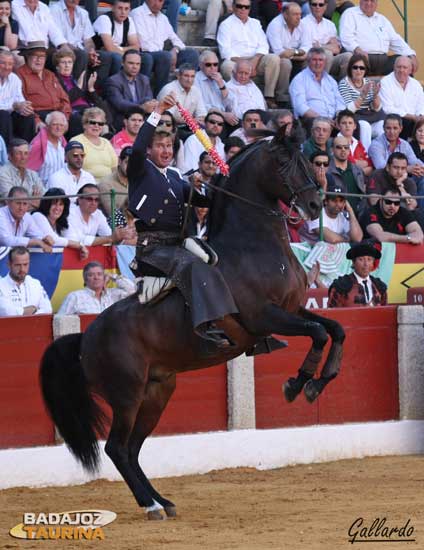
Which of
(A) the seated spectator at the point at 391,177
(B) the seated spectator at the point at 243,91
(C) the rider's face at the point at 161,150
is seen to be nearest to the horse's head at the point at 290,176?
(C) the rider's face at the point at 161,150

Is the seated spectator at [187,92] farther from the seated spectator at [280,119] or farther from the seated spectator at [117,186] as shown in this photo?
the seated spectator at [117,186]

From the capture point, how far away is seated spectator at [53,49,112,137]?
1278cm

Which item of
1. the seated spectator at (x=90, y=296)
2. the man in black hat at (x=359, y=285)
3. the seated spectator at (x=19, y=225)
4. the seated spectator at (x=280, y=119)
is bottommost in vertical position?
the man in black hat at (x=359, y=285)

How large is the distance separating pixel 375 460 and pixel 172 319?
10.3ft

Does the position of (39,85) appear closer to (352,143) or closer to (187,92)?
(187,92)

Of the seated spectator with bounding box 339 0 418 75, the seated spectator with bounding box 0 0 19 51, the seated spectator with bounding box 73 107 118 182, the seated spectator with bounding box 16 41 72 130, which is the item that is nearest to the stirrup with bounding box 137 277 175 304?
the seated spectator with bounding box 73 107 118 182

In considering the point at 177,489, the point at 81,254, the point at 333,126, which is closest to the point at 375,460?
A: the point at 177,489

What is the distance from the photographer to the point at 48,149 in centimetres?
1204

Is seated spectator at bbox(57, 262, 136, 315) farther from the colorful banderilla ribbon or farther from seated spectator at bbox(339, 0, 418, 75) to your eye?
seated spectator at bbox(339, 0, 418, 75)

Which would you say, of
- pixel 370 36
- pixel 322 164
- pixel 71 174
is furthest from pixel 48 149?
pixel 370 36

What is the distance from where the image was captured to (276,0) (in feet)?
52.8

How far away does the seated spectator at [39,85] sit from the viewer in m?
12.6

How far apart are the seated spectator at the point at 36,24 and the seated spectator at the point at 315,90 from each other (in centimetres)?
281

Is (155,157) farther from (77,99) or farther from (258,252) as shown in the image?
(77,99)
